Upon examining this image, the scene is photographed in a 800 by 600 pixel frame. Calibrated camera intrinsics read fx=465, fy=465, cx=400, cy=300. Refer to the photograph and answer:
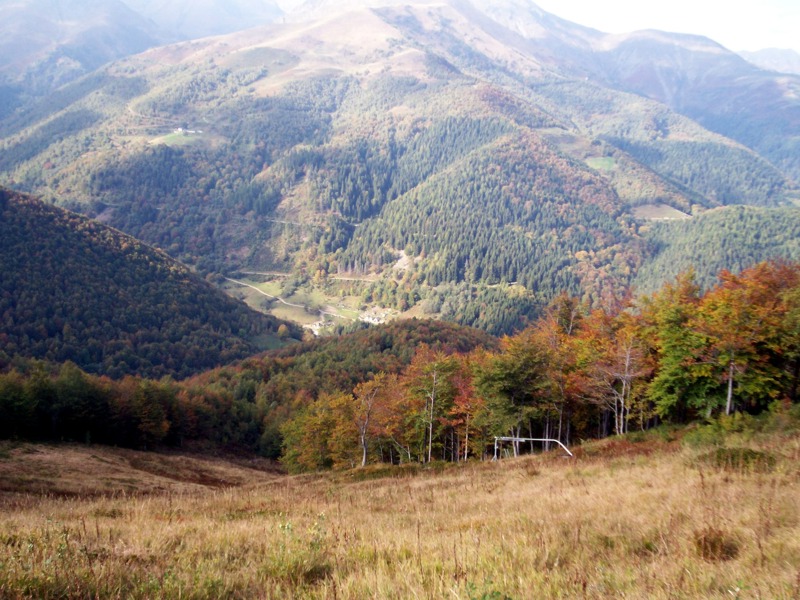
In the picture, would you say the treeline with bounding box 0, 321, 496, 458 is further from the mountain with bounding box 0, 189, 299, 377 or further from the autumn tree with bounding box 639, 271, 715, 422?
the autumn tree with bounding box 639, 271, 715, 422

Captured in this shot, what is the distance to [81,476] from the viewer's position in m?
31.8

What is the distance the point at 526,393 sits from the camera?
35219mm

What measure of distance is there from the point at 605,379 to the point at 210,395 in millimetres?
65475

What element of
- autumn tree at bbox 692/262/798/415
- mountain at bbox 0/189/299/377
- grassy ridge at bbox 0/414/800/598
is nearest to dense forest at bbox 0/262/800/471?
autumn tree at bbox 692/262/798/415

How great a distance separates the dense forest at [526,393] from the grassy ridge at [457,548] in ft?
54.2

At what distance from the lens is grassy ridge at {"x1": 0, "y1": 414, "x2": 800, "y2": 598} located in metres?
4.41

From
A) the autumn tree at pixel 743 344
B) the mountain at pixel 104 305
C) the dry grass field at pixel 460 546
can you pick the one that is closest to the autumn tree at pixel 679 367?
the autumn tree at pixel 743 344

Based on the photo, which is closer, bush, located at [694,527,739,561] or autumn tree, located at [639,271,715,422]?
bush, located at [694,527,739,561]

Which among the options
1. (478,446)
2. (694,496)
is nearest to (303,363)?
(478,446)

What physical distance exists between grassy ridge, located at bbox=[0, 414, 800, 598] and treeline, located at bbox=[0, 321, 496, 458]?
4952cm

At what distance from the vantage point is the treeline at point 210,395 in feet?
164

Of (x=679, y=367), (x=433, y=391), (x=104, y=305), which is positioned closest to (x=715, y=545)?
(x=679, y=367)

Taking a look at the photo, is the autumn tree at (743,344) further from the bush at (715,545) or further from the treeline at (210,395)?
the treeline at (210,395)

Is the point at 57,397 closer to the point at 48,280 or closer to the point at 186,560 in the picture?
the point at 186,560
